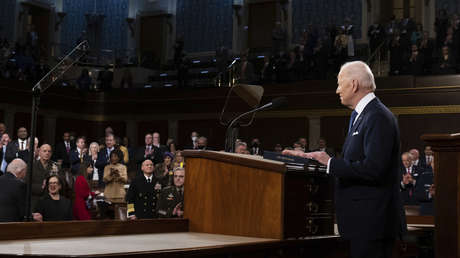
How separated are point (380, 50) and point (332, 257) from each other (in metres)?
10.9

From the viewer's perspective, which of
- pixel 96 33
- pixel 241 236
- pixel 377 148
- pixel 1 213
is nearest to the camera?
pixel 377 148

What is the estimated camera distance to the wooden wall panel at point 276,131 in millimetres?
13969

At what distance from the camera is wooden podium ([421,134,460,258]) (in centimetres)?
290

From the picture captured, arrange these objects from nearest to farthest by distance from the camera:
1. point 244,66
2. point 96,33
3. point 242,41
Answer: point 244,66, point 242,41, point 96,33

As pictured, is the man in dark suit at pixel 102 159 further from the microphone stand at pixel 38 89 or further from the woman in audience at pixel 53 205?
the microphone stand at pixel 38 89

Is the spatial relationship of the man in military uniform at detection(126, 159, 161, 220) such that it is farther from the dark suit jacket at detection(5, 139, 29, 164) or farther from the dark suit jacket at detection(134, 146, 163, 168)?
the dark suit jacket at detection(134, 146, 163, 168)

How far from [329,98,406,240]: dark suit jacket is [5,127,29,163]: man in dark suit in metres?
6.86

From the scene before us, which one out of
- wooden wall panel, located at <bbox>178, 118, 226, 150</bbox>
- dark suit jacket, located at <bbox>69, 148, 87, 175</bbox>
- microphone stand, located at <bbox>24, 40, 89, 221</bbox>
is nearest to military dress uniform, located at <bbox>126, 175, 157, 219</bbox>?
microphone stand, located at <bbox>24, 40, 89, 221</bbox>

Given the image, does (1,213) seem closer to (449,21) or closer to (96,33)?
(449,21)

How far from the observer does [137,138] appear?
16.2 metres

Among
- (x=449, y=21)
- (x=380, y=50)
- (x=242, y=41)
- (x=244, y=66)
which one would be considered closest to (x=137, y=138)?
(x=244, y=66)

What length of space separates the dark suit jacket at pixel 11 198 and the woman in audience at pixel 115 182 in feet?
10.4

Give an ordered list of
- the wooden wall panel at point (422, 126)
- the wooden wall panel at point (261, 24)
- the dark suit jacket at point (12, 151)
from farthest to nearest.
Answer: the wooden wall panel at point (261, 24) < the wooden wall panel at point (422, 126) < the dark suit jacket at point (12, 151)

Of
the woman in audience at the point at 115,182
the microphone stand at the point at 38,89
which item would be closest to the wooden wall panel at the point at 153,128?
the woman in audience at the point at 115,182
